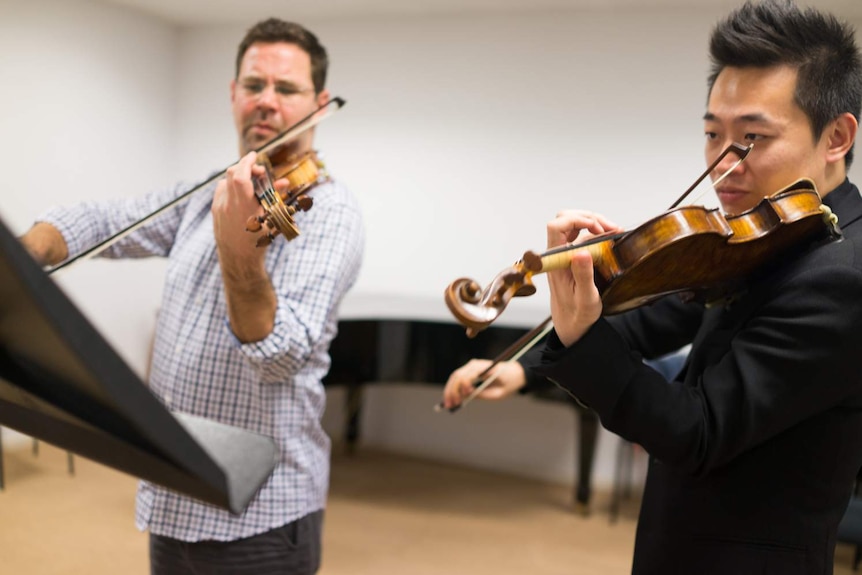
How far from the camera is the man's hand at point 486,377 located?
154 centimetres

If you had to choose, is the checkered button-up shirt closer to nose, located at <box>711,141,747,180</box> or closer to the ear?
nose, located at <box>711,141,747,180</box>

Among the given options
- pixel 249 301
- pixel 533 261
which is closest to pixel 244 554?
pixel 249 301

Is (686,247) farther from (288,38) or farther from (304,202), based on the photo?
(288,38)

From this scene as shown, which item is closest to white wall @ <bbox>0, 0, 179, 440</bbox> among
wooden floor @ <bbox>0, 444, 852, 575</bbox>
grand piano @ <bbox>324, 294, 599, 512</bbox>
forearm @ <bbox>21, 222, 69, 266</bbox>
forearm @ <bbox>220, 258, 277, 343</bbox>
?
wooden floor @ <bbox>0, 444, 852, 575</bbox>

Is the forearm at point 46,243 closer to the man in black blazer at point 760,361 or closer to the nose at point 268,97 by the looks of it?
the nose at point 268,97

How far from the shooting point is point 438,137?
4.79 meters

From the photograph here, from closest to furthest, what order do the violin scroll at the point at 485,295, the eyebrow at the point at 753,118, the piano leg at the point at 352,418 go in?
1. the violin scroll at the point at 485,295
2. the eyebrow at the point at 753,118
3. the piano leg at the point at 352,418

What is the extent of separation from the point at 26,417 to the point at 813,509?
3.37ft

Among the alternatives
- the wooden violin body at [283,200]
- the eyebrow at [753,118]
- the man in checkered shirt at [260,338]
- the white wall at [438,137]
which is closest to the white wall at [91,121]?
the white wall at [438,137]

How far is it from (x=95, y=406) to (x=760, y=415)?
84 centimetres

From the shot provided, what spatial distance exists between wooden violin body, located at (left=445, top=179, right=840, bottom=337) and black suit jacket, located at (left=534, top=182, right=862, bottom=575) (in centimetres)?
5

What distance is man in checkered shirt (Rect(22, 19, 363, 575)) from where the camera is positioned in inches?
55.1

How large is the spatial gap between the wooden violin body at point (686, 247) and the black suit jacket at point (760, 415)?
5 centimetres

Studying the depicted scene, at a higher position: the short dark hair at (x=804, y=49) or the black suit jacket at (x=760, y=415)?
the short dark hair at (x=804, y=49)
